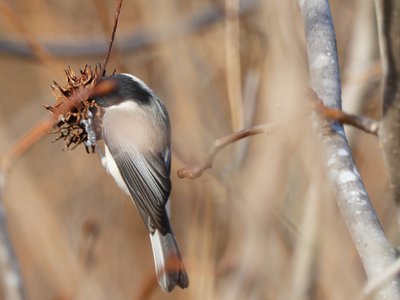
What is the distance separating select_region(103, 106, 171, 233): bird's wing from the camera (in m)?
1.65

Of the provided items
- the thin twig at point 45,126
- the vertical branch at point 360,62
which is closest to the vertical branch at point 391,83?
the thin twig at point 45,126

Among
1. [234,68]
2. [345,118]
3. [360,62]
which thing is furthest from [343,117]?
[360,62]

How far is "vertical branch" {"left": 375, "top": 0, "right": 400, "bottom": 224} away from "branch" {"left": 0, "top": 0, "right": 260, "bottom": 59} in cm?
167

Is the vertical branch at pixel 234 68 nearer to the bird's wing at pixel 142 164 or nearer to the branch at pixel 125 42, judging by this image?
the bird's wing at pixel 142 164

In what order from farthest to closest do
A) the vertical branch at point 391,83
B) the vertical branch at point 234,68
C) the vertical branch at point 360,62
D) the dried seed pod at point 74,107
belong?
the vertical branch at point 360,62 → the vertical branch at point 234,68 → the dried seed pod at point 74,107 → the vertical branch at point 391,83

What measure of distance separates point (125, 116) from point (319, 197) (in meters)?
0.56

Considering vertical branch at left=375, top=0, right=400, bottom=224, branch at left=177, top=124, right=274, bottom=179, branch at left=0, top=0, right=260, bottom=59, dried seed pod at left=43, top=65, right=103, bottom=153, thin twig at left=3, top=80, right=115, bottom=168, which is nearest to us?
vertical branch at left=375, top=0, right=400, bottom=224

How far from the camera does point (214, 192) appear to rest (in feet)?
6.75

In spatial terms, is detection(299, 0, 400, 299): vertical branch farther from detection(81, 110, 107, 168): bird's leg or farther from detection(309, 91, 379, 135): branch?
detection(81, 110, 107, 168): bird's leg

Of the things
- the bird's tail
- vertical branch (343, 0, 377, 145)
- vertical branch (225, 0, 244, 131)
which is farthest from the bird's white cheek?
vertical branch (343, 0, 377, 145)

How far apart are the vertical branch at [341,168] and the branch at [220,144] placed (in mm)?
79

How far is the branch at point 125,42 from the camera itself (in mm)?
2578

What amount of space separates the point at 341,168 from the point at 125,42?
2.05 m

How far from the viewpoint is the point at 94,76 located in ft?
4.35
